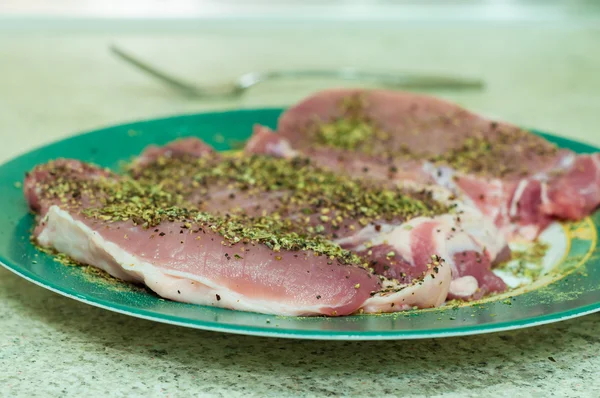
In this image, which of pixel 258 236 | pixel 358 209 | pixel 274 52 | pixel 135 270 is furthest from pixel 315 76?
pixel 135 270

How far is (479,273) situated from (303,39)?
3979 millimetres

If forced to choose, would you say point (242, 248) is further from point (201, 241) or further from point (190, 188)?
point (190, 188)

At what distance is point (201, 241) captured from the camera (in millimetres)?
1721

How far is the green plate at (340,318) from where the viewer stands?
147 centimetres

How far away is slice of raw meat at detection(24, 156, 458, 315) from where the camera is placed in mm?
1634

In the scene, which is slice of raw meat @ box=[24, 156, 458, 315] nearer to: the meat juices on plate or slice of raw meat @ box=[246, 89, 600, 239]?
the meat juices on plate

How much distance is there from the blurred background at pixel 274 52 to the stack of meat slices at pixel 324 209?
31.4 inches

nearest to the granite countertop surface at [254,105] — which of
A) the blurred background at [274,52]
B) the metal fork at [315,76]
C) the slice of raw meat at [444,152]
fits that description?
the blurred background at [274,52]

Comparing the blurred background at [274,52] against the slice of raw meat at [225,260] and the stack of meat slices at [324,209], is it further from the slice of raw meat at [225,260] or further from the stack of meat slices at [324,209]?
the slice of raw meat at [225,260]

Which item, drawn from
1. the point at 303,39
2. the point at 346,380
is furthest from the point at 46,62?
the point at 346,380

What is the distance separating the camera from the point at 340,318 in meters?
1.61

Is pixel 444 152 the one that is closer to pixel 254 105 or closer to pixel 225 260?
pixel 225 260

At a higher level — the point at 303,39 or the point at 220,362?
the point at 303,39

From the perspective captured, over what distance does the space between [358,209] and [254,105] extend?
2.18 m
